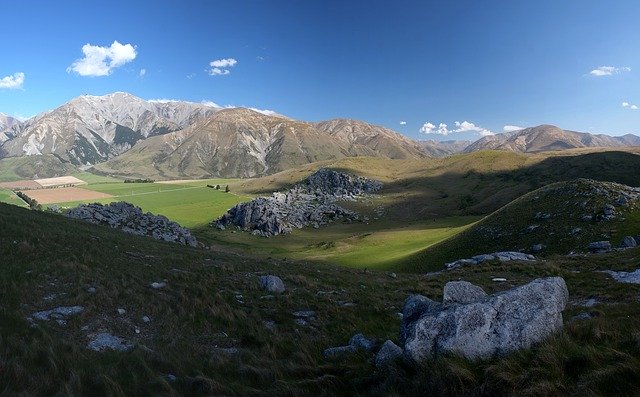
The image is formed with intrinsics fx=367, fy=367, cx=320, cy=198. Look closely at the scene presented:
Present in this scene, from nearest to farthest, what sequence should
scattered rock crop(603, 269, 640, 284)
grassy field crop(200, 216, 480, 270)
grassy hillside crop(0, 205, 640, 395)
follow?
grassy hillside crop(0, 205, 640, 395)
scattered rock crop(603, 269, 640, 284)
grassy field crop(200, 216, 480, 270)

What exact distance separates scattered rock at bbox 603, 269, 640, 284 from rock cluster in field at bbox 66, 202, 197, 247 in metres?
48.8

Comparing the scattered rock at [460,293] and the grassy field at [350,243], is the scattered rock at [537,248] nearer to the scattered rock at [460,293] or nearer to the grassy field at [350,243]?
the grassy field at [350,243]

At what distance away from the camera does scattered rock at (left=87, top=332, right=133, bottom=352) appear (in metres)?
11.6

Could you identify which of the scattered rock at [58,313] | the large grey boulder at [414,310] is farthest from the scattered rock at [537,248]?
the scattered rock at [58,313]

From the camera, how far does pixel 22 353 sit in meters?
9.18

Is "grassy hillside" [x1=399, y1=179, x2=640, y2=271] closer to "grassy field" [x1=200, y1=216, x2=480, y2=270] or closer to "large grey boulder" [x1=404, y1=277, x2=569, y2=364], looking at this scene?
"grassy field" [x1=200, y1=216, x2=480, y2=270]

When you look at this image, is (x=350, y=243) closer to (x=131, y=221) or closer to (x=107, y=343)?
(x=131, y=221)

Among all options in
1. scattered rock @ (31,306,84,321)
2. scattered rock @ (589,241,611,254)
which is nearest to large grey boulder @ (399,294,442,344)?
scattered rock @ (31,306,84,321)

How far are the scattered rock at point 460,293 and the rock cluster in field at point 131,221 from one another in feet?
155

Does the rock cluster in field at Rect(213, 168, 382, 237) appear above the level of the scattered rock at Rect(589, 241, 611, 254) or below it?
below

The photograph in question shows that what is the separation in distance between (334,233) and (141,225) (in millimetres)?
72786

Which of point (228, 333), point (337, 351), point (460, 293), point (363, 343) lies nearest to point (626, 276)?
point (460, 293)

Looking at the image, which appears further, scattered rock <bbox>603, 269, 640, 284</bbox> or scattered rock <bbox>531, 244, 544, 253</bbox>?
scattered rock <bbox>531, 244, 544, 253</bbox>

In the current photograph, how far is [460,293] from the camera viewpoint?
12.2 meters
